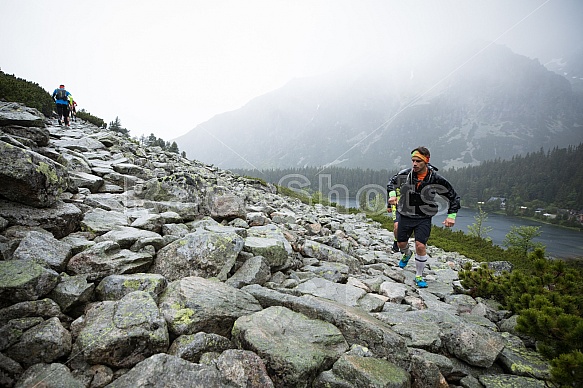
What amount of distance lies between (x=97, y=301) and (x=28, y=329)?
0.83m

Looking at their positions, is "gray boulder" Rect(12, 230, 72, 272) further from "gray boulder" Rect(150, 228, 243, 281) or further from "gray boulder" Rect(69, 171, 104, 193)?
"gray boulder" Rect(69, 171, 104, 193)

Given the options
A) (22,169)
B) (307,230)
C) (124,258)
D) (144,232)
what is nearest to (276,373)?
(124,258)

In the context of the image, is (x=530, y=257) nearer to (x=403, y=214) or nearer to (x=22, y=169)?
(x=403, y=214)

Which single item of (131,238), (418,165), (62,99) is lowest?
(131,238)

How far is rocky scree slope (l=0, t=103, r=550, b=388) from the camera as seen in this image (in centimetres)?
251

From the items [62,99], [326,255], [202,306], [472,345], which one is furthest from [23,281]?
[62,99]

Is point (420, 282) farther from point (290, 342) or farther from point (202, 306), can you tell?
point (202, 306)

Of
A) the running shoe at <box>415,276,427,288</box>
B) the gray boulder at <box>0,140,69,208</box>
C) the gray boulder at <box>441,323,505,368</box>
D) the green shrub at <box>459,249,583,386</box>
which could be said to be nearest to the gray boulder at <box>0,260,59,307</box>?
the gray boulder at <box>0,140,69,208</box>

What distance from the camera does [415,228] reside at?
749cm

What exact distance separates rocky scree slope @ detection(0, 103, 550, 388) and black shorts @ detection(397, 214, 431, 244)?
1756mm

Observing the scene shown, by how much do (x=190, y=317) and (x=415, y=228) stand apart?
655 centimetres

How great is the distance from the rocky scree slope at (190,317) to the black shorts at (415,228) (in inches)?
69.1

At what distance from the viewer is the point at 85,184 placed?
7.78 metres

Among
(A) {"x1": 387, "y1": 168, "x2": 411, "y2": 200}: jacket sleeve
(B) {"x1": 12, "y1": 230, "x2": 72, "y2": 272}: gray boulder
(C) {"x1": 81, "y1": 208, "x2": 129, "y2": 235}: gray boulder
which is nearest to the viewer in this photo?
(B) {"x1": 12, "y1": 230, "x2": 72, "y2": 272}: gray boulder
